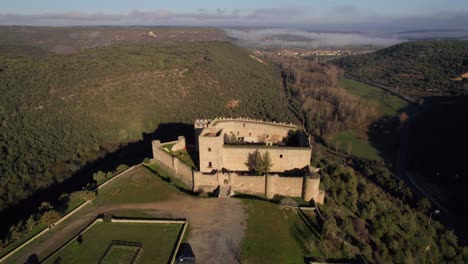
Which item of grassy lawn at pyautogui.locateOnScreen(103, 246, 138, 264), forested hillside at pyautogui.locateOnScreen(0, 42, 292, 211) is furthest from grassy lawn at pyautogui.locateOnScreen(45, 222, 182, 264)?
forested hillside at pyautogui.locateOnScreen(0, 42, 292, 211)

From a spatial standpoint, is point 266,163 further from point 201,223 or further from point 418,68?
point 418,68

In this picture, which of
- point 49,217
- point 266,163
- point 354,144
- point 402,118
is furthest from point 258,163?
point 402,118

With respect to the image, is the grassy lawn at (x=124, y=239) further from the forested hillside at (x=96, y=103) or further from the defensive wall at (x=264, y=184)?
the forested hillside at (x=96, y=103)

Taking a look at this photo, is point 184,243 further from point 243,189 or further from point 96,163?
point 96,163

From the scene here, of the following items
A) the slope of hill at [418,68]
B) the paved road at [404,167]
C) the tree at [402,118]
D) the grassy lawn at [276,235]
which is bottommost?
the paved road at [404,167]

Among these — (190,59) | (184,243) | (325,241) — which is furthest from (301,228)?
(190,59)

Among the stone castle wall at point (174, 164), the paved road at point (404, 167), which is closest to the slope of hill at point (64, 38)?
the paved road at point (404, 167)
